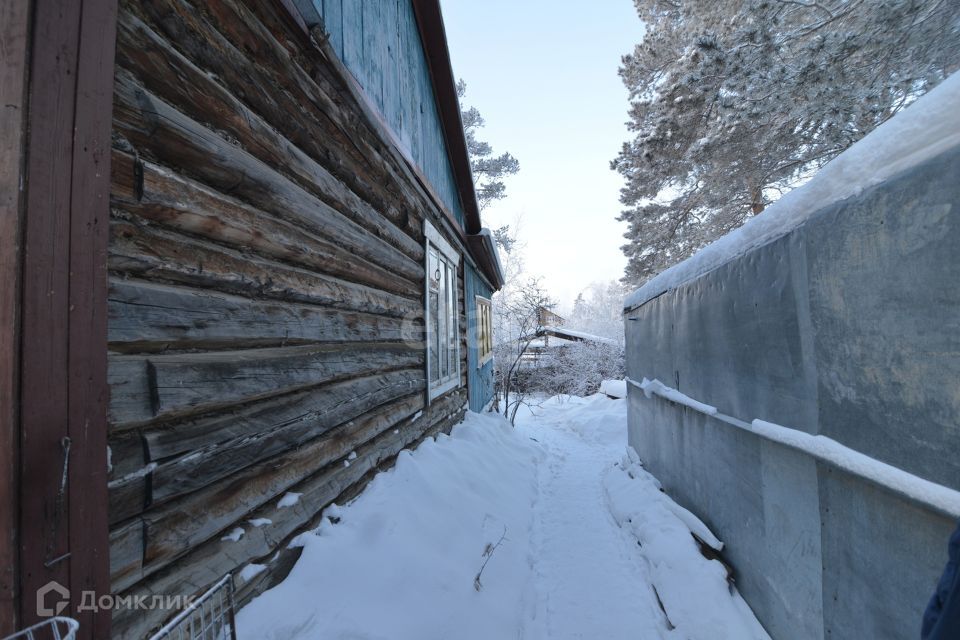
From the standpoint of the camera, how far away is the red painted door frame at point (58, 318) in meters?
0.92

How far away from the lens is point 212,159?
1.52m

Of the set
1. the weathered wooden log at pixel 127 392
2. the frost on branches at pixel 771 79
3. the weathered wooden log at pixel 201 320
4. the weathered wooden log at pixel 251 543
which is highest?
the frost on branches at pixel 771 79

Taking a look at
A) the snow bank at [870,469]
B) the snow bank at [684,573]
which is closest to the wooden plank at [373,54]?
the snow bank at [870,469]

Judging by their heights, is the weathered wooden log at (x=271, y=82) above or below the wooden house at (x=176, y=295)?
above

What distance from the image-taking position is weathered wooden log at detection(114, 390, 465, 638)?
1.21 meters

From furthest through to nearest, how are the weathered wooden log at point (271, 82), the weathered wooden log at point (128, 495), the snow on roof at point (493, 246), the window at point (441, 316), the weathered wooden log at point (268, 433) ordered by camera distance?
the snow on roof at point (493, 246), the window at point (441, 316), the weathered wooden log at point (271, 82), the weathered wooden log at point (268, 433), the weathered wooden log at point (128, 495)

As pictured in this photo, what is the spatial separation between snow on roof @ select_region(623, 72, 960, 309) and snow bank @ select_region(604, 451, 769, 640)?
2361 millimetres

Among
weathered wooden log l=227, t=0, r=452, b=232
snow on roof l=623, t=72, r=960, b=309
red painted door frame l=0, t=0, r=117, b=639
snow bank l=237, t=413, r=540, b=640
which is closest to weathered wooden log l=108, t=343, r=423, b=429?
red painted door frame l=0, t=0, r=117, b=639

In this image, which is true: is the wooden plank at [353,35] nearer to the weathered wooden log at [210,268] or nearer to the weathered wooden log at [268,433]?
the weathered wooden log at [210,268]

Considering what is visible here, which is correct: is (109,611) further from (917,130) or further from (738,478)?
(738,478)

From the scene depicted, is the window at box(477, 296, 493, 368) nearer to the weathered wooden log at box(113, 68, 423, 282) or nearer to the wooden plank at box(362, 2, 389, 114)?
the wooden plank at box(362, 2, 389, 114)

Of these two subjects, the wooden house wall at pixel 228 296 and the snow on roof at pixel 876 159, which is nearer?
the wooden house wall at pixel 228 296

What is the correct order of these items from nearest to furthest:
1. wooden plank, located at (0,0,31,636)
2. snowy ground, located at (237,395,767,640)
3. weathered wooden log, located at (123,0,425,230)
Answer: wooden plank, located at (0,0,31,636), weathered wooden log, located at (123,0,425,230), snowy ground, located at (237,395,767,640)

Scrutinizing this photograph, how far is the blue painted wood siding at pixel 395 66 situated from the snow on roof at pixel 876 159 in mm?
2887
